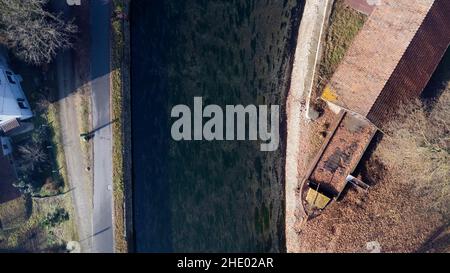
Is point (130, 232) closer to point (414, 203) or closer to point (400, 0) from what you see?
point (414, 203)

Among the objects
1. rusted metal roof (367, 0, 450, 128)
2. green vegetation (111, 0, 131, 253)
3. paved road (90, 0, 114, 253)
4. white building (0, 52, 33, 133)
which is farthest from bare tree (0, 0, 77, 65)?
rusted metal roof (367, 0, 450, 128)

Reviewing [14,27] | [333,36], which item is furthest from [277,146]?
[14,27]

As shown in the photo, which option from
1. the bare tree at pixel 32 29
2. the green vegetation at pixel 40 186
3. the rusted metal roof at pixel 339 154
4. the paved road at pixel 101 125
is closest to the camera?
the bare tree at pixel 32 29

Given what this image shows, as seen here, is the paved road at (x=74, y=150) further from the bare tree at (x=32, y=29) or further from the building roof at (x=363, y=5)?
the building roof at (x=363, y=5)

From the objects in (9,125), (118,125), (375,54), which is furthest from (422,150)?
(9,125)

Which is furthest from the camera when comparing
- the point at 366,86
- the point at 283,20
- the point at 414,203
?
the point at 283,20

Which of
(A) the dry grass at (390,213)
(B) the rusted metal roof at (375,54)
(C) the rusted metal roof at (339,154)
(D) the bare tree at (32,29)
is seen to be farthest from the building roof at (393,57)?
(D) the bare tree at (32,29)

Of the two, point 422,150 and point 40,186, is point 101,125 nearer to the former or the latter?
point 40,186
